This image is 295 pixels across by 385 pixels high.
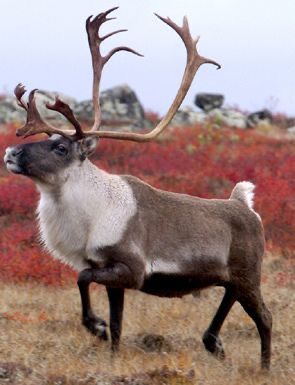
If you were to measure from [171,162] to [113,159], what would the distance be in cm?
105

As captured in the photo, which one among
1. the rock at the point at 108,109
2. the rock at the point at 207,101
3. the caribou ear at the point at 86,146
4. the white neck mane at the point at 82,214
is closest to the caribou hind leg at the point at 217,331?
the white neck mane at the point at 82,214

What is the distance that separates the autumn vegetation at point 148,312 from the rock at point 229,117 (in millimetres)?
6030

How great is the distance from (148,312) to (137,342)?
1126mm

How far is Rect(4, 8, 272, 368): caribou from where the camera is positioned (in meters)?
6.60

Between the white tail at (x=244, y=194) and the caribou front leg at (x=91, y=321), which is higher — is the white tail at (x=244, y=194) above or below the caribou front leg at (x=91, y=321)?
above

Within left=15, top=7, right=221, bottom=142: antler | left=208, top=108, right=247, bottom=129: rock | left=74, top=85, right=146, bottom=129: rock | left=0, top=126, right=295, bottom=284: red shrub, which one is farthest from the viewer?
left=208, top=108, right=247, bottom=129: rock

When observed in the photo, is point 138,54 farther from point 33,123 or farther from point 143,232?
point 143,232

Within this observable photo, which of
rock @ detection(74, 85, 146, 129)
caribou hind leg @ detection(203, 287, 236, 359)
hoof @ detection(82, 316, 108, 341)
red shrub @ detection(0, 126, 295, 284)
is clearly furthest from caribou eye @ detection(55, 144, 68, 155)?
rock @ detection(74, 85, 146, 129)

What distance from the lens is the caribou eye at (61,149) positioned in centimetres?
687

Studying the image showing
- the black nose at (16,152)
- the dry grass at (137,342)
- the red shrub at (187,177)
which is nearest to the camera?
the dry grass at (137,342)

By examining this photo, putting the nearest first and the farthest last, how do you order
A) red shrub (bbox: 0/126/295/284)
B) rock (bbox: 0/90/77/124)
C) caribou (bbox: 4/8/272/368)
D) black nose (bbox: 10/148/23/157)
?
caribou (bbox: 4/8/272/368)
black nose (bbox: 10/148/23/157)
red shrub (bbox: 0/126/295/284)
rock (bbox: 0/90/77/124)

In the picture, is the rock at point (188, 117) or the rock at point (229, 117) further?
the rock at point (188, 117)

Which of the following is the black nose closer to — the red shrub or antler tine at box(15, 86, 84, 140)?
antler tine at box(15, 86, 84, 140)

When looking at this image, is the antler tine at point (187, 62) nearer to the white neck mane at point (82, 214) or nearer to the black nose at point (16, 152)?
the white neck mane at point (82, 214)
